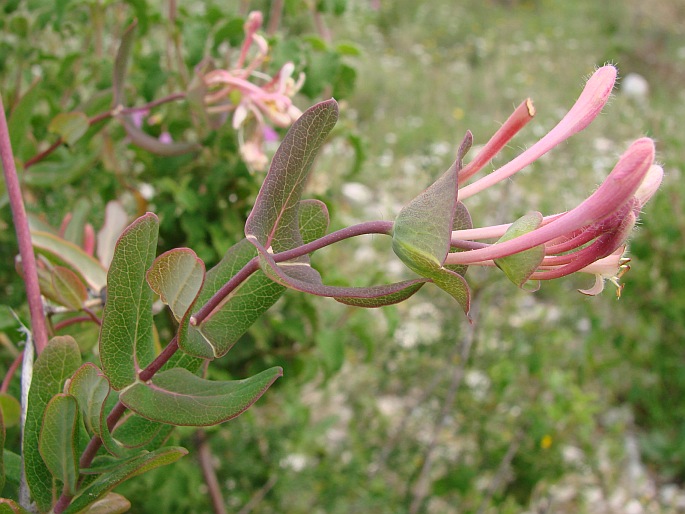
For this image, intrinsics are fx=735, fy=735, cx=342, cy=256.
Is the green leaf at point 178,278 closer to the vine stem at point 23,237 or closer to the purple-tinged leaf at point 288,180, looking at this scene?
the purple-tinged leaf at point 288,180

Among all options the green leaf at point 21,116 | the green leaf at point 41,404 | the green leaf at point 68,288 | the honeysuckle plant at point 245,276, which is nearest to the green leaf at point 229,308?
the honeysuckle plant at point 245,276

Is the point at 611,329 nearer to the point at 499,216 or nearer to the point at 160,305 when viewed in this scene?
the point at 499,216

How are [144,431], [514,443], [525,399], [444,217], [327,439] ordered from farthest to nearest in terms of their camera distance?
1. [327,439]
2. [525,399]
3. [514,443]
4. [144,431]
5. [444,217]

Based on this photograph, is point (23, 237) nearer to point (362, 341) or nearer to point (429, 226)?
point (429, 226)

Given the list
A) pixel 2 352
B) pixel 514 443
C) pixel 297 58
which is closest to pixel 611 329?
pixel 514 443

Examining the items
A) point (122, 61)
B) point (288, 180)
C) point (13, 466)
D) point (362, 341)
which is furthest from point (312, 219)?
point (362, 341)

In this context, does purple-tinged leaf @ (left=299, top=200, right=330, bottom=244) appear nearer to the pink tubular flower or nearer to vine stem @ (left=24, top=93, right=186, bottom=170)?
the pink tubular flower
